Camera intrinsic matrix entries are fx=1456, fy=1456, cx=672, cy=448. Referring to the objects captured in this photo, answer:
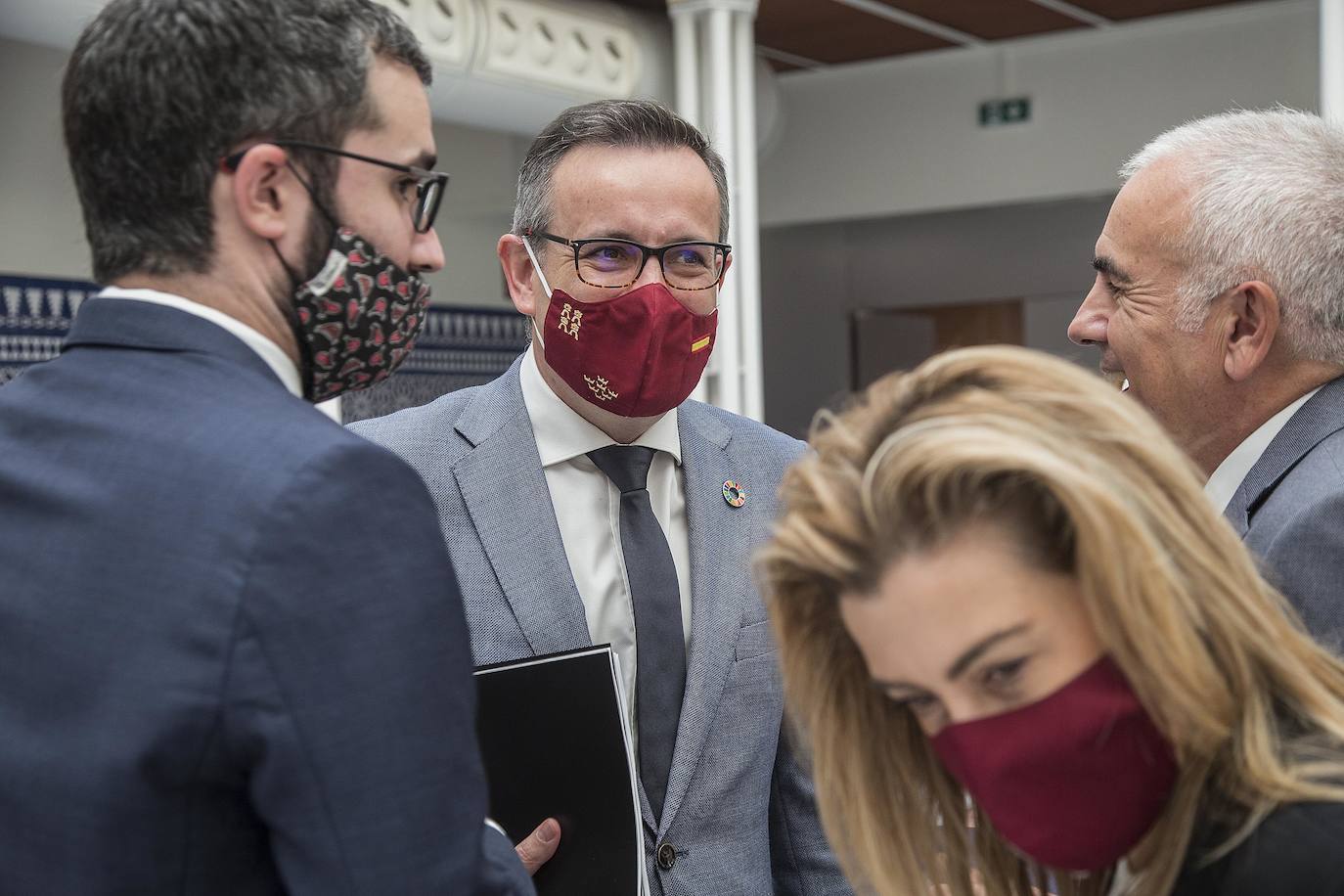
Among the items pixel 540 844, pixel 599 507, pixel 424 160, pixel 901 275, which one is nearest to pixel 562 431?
pixel 599 507

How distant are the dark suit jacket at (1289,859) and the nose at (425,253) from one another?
962 mm

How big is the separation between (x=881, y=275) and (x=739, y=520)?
22.0 feet

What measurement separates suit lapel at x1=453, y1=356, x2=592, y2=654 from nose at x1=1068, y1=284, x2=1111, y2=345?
0.87 meters

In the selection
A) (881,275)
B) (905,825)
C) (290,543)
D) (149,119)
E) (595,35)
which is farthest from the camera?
(881,275)

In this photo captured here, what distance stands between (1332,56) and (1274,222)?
3.95 m

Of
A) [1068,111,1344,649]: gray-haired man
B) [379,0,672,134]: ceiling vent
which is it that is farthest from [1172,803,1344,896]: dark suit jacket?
[379,0,672,134]: ceiling vent

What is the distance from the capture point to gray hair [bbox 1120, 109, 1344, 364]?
2.08m

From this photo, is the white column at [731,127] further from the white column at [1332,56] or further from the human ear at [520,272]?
the human ear at [520,272]

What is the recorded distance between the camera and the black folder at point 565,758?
6.02ft

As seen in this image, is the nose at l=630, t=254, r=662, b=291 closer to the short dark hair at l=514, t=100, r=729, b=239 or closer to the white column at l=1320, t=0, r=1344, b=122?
the short dark hair at l=514, t=100, r=729, b=239

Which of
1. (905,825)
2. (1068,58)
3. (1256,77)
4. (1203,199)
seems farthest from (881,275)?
(905,825)

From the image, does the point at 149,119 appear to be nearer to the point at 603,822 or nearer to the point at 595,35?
the point at 603,822

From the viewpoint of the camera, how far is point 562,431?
2.17 metres

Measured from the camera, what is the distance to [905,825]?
1.63m
